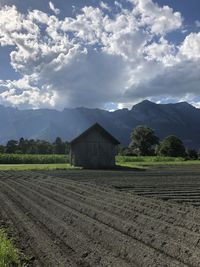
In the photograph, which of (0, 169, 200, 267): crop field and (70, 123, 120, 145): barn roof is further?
(70, 123, 120, 145): barn roof

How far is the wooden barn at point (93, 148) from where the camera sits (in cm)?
5506

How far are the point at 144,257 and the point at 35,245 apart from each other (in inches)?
120

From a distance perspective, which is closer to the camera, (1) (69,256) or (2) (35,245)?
(1) (69,256)

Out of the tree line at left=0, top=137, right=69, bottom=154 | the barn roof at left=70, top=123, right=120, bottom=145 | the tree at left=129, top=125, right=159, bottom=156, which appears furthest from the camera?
the tree at left=129, top=125, right=159, bottom=156

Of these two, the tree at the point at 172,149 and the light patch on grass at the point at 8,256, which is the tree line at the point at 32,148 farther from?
the light patch on grass at the point at 8,256

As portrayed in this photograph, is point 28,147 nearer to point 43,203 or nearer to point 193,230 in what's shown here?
point 43,203

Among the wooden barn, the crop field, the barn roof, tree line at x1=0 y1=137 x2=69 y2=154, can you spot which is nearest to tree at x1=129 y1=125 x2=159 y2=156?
tree line at x1=0 y1=137 x2=69 y2=154

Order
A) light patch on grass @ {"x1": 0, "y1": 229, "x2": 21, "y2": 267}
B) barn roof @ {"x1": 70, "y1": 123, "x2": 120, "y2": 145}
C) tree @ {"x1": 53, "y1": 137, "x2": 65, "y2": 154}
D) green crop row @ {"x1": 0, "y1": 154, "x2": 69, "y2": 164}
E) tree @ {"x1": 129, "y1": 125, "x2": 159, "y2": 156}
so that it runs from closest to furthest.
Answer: light patch on grass @ {"x1": 0, "y1": 229, "x2": 21, "y2": 267}
barn roof @ {"x1": 70, "y1": 123, "x2": 120, "y2": 145}
green crop row @ {"x1": 0, "y1": 154, "x2": 69, "y2": 164}
tree @ {"x1": 53, "y1": 137, "x2": 65, "y2": 154}
tree @ {"x1": 129, "y1": 125, "x2": 159, "y2": 156}

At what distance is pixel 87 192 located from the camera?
73.3 ft

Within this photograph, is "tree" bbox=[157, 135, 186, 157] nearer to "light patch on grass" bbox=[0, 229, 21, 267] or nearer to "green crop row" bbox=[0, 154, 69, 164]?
"green crop row" bbox=[0, 154, 69, 164]

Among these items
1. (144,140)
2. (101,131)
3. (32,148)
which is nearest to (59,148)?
(32,148)

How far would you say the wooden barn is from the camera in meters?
55.1

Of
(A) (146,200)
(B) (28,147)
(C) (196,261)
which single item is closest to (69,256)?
(C) (196,261)

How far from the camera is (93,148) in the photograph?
55.5 meters
